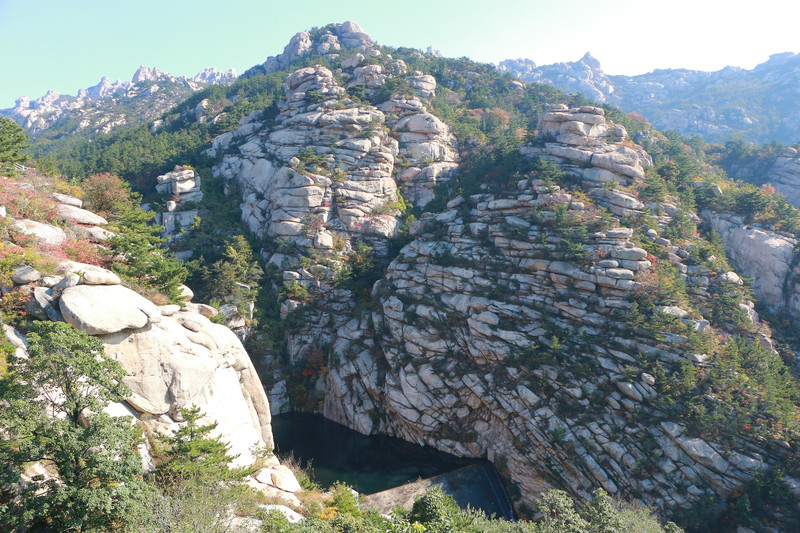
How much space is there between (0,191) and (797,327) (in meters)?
47.4

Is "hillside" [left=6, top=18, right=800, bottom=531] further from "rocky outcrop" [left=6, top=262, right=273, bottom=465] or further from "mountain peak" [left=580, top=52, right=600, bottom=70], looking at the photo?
"mountain peak" [left=580, top=52, right=600, bottom=70]

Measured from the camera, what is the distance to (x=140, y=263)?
18016 millimetres

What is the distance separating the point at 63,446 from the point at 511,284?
83.7 feet

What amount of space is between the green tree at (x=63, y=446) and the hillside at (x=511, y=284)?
20.3 metres

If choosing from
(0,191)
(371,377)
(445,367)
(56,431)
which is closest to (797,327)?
(445,367)

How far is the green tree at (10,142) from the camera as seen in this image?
68.2 ft

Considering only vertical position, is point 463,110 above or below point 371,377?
above

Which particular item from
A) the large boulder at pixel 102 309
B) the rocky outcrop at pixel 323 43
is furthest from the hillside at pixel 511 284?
the rocky outcrop at pixel 323 43

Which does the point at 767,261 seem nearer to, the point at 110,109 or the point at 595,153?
the point at 595,153

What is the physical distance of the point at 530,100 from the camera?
54250 mm

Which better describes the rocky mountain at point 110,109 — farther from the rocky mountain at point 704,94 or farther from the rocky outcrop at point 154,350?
the rocky mountain at point 704,94

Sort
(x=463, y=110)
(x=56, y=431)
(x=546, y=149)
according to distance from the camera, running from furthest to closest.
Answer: (x=463, y=110), (x=546, y=149), (x=56, y=431)

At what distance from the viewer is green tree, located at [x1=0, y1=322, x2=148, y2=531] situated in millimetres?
8328

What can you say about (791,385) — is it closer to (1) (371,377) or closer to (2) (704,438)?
(2) (704,438)
